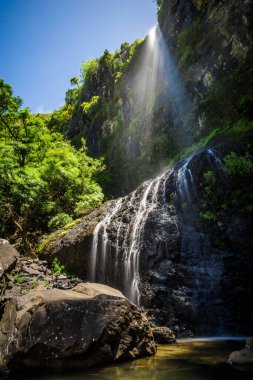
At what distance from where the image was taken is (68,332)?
456 centimetres

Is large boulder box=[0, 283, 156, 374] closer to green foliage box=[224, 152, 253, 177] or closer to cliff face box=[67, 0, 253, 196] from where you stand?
green foliage box=[224, 152, 253, 177]

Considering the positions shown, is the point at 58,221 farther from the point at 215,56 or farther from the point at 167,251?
the point at 215,56

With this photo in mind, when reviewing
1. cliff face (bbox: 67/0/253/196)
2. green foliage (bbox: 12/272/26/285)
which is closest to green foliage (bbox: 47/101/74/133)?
cliff face (bbox: 67/0/253/196)

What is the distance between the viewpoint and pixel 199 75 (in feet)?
50.4

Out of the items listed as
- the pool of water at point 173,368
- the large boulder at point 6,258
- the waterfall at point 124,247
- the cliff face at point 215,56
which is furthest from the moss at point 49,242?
the cliff face at point 215,56

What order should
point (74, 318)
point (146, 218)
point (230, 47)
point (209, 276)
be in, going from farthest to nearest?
point (230, 47), point (146, 218), point (209, 276), point (74, 318)

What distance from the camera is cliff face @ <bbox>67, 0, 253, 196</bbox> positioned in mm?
13305

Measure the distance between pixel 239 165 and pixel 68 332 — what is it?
6285 mm

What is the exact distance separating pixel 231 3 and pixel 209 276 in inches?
516

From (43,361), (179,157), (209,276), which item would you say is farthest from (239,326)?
(179,157)

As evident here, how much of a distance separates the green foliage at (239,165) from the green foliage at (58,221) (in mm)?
6979

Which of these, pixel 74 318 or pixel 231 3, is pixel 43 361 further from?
pixel 231 3

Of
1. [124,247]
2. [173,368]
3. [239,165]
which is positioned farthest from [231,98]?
[173,368]

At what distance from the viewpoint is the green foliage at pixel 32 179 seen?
1218cm
